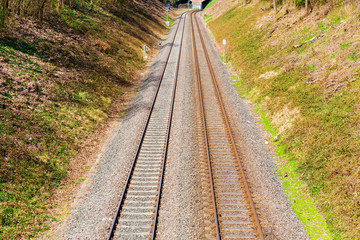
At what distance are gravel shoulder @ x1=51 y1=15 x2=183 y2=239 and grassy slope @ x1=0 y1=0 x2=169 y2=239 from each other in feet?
4.01

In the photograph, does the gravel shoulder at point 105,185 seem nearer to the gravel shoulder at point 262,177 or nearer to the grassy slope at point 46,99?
the grassy slope at point 46,99

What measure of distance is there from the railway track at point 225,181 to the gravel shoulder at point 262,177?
0.40 meters

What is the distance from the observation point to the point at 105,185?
34.5 feet

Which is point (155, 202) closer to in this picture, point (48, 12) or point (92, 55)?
point (92, 55)

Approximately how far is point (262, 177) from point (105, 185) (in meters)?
7.45

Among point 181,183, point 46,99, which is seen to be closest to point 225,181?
Answer: point 181,183

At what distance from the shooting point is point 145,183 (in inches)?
415

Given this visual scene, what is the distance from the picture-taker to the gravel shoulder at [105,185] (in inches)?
335

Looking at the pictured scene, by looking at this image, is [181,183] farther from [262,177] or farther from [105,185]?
[262,177]

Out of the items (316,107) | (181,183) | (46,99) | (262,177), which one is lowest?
(181,183)

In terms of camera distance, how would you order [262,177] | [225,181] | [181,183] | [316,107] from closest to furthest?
[181,183]
[225,181]
[262,177]
[316,107]

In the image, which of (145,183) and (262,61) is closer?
(145,183)

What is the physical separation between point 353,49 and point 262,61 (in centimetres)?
879

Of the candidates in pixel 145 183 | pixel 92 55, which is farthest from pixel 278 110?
pixel 92 55
